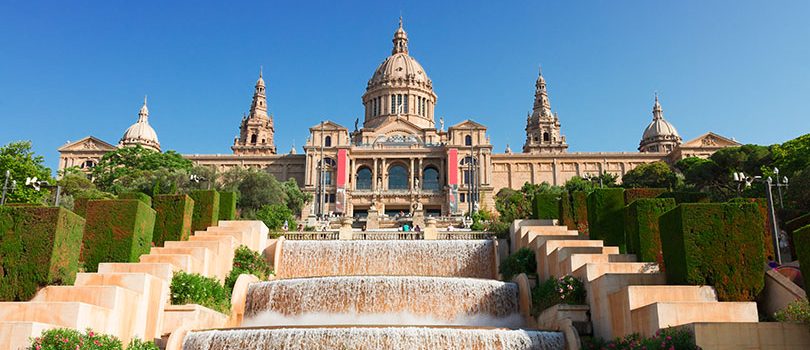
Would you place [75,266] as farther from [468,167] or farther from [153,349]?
[468,167]

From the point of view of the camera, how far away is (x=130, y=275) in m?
14.5

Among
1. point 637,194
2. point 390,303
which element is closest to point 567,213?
point 637,194

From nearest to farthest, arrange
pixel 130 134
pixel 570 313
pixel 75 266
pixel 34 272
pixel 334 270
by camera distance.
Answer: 1. pixel 34 272
2. pixel 75 266
3. pixel 570 313
4. pixel 334 270
5. pixel 130 134

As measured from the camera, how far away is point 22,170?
35.4m

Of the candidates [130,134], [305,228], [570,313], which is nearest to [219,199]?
[570,313]

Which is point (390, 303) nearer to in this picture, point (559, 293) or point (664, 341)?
point (559, 293)

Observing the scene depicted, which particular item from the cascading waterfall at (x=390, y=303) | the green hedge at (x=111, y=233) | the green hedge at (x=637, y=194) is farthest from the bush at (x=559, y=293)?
the green hedge at (x=111, y=233)

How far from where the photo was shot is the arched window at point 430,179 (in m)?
72.9

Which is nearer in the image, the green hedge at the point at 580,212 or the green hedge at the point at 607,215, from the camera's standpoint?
the green hedge at the point at 607,215

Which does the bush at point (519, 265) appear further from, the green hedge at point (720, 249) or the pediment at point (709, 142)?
the pediment at point (709, 142)

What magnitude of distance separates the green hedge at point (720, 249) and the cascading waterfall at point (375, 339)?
3207mm

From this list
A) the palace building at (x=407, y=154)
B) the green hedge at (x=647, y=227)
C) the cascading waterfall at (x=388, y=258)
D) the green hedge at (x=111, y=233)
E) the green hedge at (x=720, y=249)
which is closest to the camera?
the green hedge at (x=720, y=249)

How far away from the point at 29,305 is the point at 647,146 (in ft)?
298

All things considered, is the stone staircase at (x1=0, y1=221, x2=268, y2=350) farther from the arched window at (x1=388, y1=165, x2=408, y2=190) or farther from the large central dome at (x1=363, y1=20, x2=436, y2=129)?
the large central dome at (x1=363, y1=20, x2=436, y2=129)
